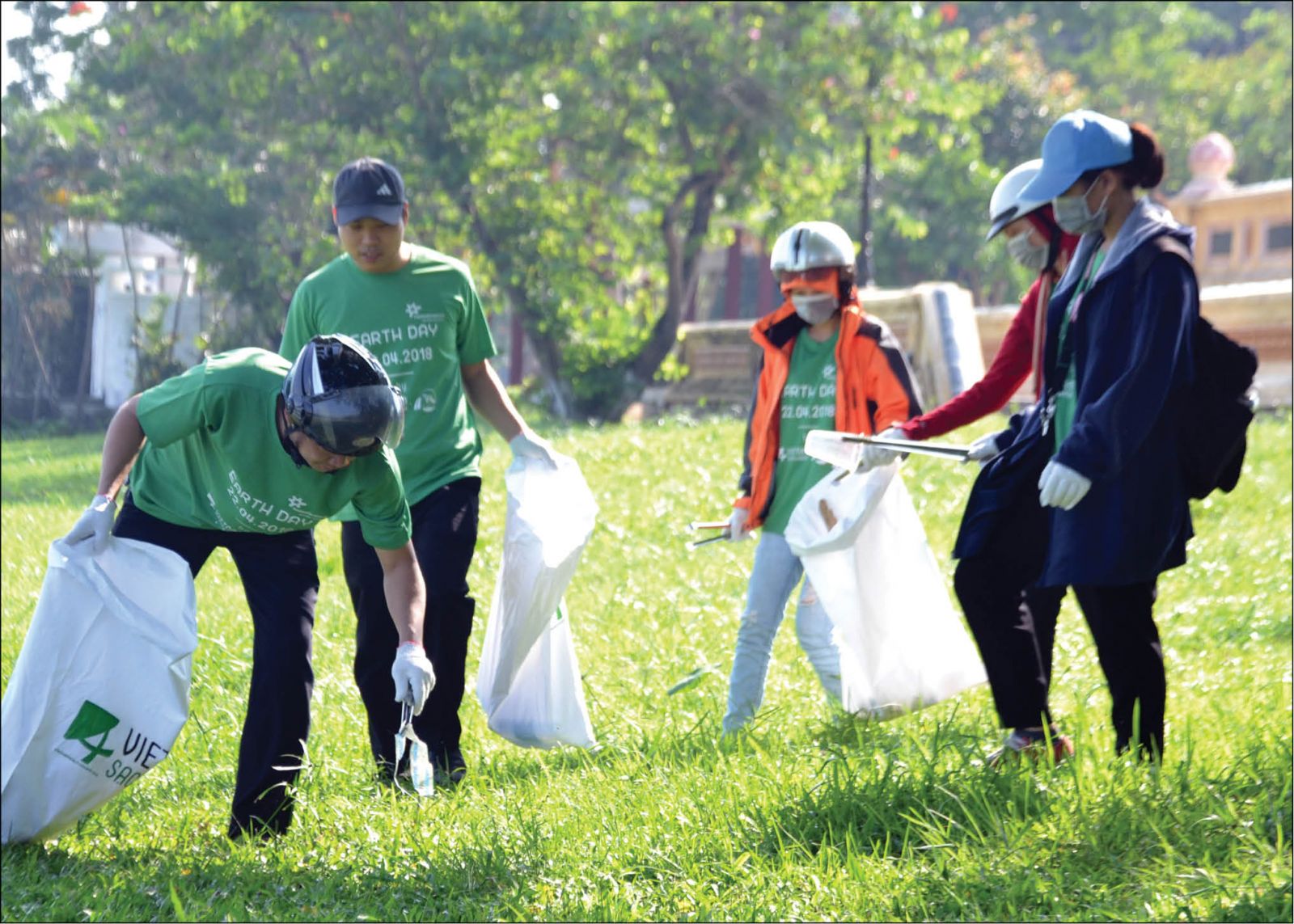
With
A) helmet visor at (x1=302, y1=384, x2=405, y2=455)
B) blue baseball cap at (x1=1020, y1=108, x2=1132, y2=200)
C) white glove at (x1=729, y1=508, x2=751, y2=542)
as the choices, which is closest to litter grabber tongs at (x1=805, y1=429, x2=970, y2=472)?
white glove at (x1=729, y1=508, x2=751, y2=542)

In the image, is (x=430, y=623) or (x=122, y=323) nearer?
(x=430, y=623)

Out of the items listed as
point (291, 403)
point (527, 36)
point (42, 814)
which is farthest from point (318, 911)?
point (527, 36)

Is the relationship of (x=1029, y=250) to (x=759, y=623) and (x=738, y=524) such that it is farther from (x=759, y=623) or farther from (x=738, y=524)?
(x=759, y=623)

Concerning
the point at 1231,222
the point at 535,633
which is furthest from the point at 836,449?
the point at 1231,222

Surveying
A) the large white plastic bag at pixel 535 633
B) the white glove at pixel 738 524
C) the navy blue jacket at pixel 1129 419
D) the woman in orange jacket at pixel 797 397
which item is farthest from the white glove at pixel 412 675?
the navy blue jacket at pixel 1129 419

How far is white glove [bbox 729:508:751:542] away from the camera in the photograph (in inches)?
196

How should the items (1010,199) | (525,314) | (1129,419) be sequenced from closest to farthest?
(1129,419) → (1010,199) → (525,314)

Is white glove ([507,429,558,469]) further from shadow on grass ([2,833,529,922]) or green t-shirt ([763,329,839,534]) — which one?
shadow on grass ([2,833,529,922])

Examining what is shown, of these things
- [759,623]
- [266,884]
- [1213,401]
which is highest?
[1213,401]

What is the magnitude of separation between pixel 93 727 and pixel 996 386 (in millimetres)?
2518

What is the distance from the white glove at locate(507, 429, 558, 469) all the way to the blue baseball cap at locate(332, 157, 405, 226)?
2.49 feet

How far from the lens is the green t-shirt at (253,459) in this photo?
3.80m

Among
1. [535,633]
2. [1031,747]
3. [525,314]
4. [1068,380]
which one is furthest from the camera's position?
[525,314]

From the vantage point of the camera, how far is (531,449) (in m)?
4.84
